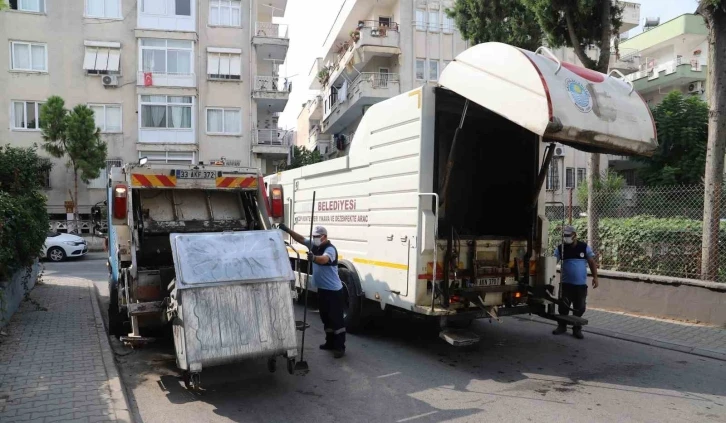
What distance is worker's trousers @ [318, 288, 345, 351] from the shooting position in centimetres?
639

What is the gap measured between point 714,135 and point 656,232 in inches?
70.3

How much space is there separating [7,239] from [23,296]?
2.20 m

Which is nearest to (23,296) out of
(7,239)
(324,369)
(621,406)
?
(7,239)

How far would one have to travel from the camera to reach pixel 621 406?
482cm

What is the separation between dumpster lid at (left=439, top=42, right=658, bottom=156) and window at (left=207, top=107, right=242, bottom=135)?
21.9 m

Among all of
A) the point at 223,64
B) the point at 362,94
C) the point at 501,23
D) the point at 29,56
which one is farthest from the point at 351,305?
the point at 29,56

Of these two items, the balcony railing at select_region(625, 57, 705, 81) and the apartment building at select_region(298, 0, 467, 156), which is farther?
the balcony railing at select_region(625, 57, 705, 81)

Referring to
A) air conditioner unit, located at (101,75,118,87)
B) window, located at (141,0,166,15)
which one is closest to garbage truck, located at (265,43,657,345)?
air conditioner unit, located at (101,75,118,87)

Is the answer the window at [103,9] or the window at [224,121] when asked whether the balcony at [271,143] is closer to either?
the window at [224,121]

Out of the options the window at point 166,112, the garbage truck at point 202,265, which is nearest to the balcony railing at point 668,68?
the window at point 166,112

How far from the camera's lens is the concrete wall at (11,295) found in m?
6.89

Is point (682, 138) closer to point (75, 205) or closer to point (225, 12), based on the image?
point (225, 12)

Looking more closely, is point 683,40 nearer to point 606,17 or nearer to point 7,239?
point 606,17

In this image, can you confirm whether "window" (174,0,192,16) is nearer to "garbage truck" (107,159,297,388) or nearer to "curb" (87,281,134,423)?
"curb" (87,281,134,423)
